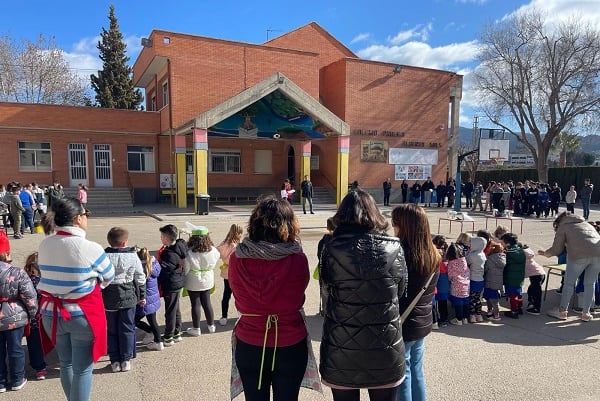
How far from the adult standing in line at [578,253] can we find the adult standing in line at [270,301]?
457 centimetres

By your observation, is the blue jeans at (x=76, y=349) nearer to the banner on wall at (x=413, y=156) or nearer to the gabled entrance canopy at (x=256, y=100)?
the gabled entrance canopy at (x=256, y=100)

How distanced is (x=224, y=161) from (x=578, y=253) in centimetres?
2219

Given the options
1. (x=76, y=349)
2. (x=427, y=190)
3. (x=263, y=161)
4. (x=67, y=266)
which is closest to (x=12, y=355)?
(x=76, y=349)

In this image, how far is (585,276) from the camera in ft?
17.9

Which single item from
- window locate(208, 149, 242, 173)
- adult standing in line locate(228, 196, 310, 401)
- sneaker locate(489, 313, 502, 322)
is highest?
window locate(208, 149, 242, 173)

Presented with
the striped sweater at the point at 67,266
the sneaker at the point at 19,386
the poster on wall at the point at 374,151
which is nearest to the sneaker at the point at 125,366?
the sneaker at the point at 19,386

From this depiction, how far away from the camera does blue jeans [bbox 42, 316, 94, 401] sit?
2820 mm

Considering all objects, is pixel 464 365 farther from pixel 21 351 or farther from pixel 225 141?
pixel 225 141

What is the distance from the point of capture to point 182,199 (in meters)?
21.6

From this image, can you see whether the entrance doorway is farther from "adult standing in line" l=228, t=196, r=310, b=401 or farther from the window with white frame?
"adult standing in line" l=228, t=196, r=310, b=401

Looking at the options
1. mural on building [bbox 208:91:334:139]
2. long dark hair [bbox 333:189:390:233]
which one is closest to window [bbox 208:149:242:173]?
mural on building [bbox 208:91:334:139]

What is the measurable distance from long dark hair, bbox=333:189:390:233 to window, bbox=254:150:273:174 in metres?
24.1

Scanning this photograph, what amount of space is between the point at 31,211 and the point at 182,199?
877 centimetres

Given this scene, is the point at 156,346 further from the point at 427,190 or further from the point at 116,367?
the point at 427,190
